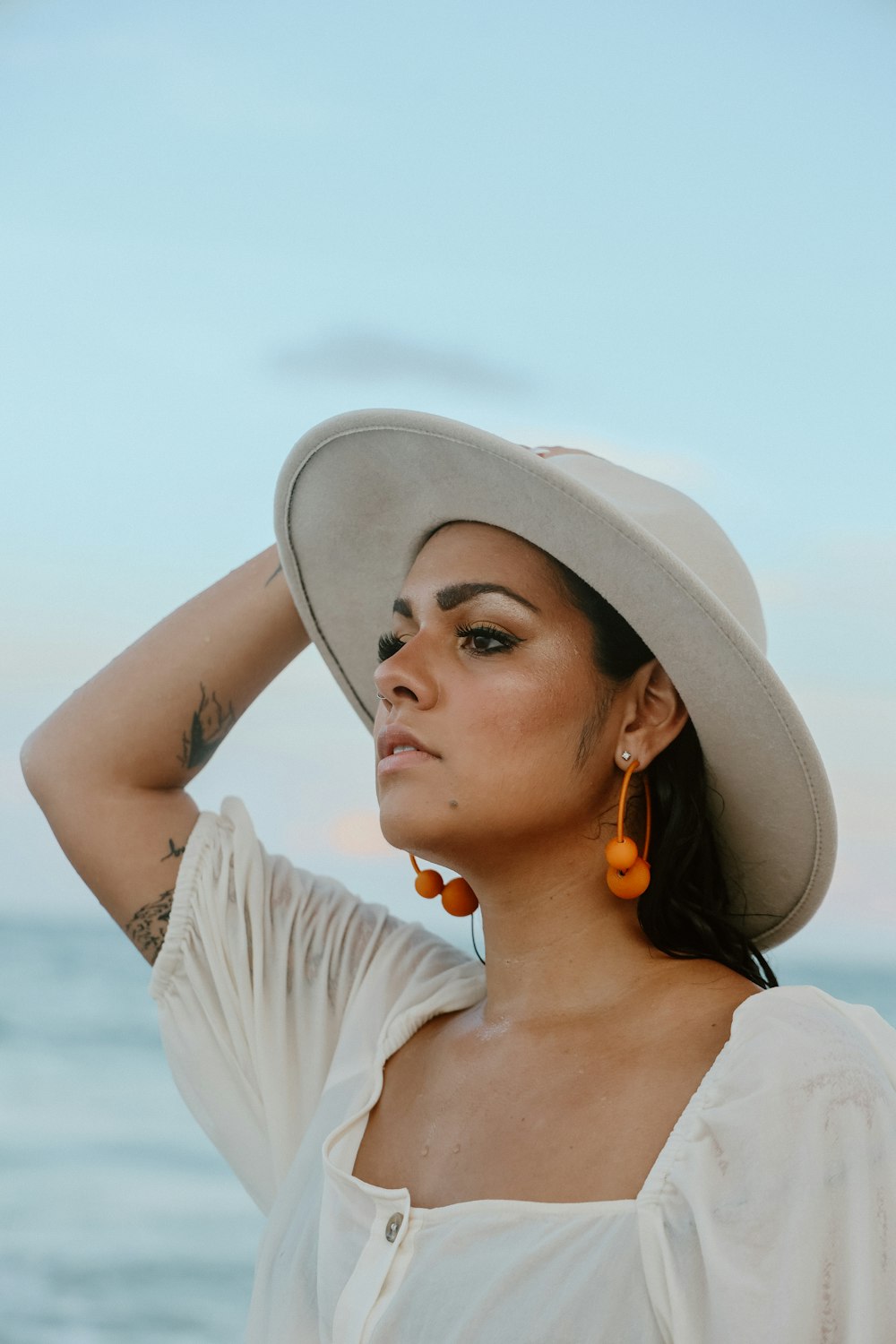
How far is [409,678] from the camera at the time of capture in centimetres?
168

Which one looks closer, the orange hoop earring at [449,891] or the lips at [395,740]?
the lips at [395,740]

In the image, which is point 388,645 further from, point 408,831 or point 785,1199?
point 785,1199

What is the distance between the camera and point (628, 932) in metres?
1.72

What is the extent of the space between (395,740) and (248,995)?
523mm

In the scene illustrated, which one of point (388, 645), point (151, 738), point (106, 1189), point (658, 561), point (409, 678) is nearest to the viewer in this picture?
point (658, 561)

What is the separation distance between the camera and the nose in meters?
1.68

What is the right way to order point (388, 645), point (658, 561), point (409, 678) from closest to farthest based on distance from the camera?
point (658, 561) → point (409, 678) → point (388, 645)

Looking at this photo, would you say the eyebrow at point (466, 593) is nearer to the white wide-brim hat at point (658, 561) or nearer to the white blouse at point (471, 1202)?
the white wide-brim hat at point (658, 561)

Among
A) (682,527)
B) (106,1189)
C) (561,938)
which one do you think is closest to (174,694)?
(561,938)

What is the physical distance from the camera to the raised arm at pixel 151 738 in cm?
201

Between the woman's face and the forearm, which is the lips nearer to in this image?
the woman's face

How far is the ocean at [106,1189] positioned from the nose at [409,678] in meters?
4.73

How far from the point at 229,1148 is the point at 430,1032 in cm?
37

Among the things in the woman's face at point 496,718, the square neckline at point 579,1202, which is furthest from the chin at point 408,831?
the square neckline at point 579,1202
